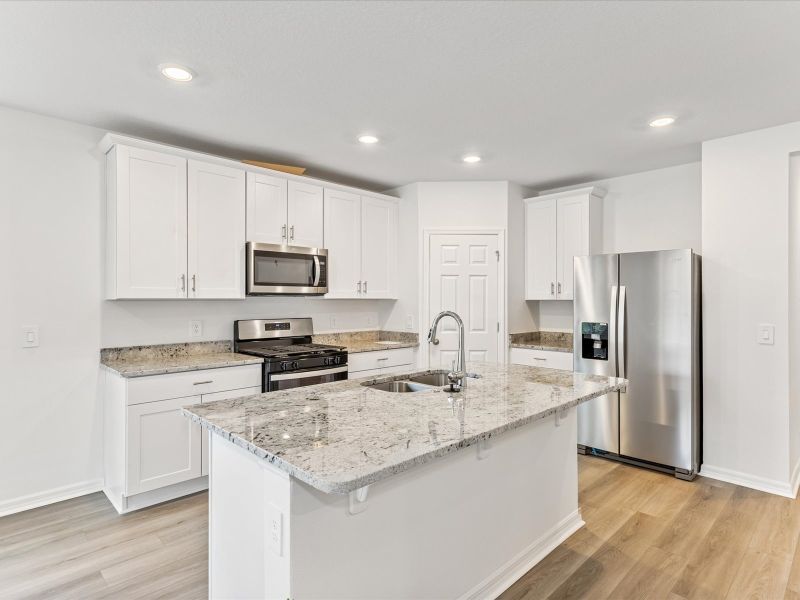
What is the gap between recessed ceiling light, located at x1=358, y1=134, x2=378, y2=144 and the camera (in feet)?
10.8

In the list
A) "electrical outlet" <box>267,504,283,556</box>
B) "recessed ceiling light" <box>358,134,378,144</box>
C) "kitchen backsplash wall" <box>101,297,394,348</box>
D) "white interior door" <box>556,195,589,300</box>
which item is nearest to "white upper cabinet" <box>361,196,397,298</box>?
"kitchen backsplash wall" <box>101,297,394,348</box>

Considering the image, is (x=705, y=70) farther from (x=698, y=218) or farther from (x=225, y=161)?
(x=225, y=161)

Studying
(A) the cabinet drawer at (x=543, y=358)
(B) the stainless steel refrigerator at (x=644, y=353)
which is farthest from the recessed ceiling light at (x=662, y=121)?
(A) the cabinet drawer at (x=543, y=358)

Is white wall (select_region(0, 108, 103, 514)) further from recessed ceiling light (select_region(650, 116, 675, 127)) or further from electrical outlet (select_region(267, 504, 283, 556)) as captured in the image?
recessed ceiling light (select_region(650, 116, 675, 127))

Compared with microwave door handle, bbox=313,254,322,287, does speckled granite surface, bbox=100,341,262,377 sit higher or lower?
lower

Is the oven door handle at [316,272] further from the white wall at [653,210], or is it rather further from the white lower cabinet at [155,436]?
the white wall at [653,210]

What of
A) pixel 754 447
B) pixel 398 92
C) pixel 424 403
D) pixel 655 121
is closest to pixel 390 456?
pixel 424 403

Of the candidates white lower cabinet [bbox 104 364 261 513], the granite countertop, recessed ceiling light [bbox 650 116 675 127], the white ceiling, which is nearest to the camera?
the granite countertop

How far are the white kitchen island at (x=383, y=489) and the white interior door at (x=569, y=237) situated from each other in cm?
225

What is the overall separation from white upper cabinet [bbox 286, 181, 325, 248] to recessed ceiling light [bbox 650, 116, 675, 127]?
2.57m

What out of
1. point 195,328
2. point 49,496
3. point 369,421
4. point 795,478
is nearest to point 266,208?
point 195,328

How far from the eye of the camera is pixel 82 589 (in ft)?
6.90

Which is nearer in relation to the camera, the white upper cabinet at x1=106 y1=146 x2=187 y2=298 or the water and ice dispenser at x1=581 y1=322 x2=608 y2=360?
the white upper cabinet at x1=106 y1=146 x2=187 y2=298

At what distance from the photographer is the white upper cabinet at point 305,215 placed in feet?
12.7
